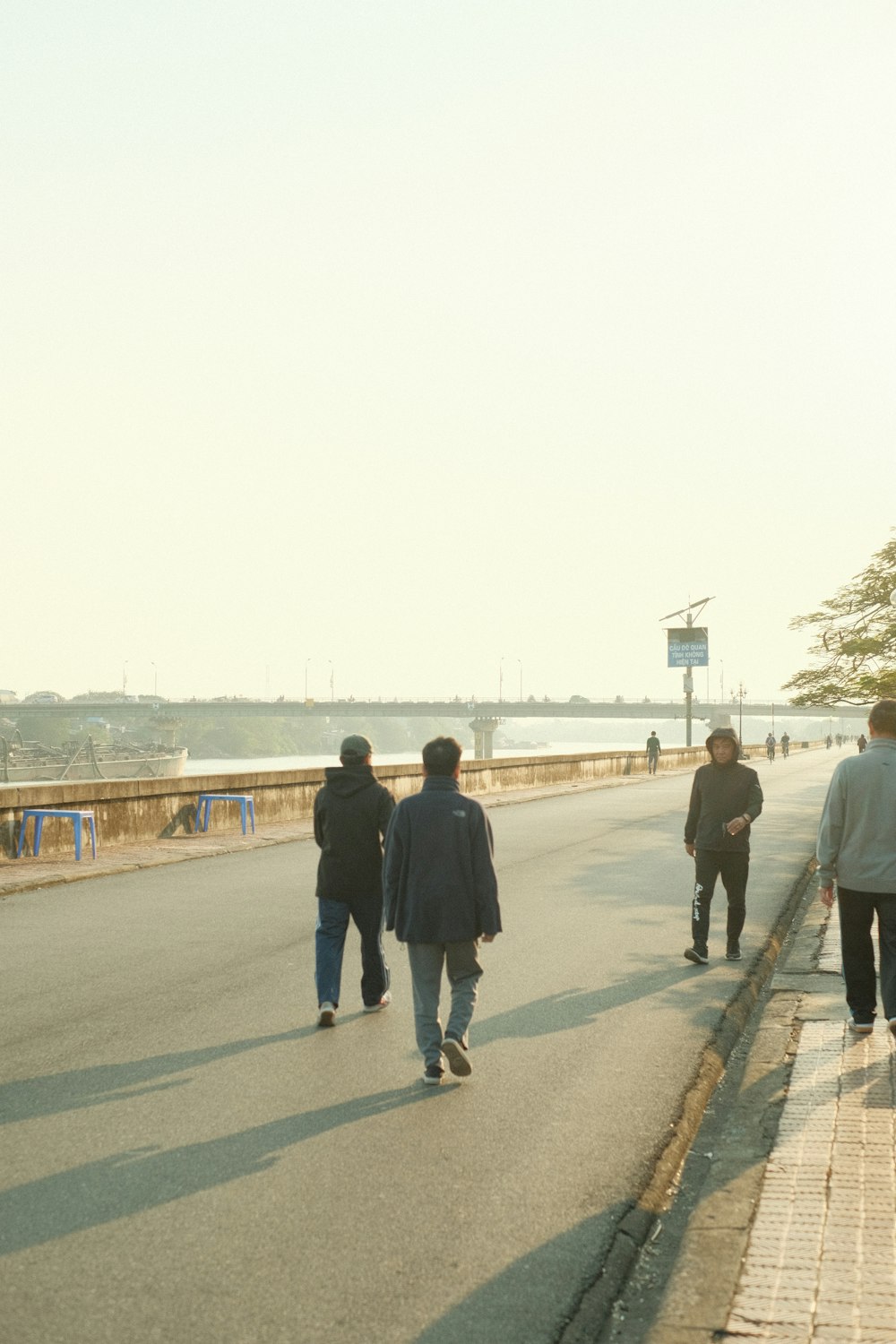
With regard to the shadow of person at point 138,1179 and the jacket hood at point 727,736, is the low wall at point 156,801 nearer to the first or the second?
the jacket hood at point 727,736

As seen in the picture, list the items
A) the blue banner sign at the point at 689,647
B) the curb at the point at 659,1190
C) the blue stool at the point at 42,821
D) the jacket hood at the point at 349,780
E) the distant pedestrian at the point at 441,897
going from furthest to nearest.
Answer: the blue banner sign at the point at 689,647
the blue stool at the point at 42,821
the jacket hood at the point at 349,780
the distant pedestrian at the point at 441,897
the curb at the point at 659,1190

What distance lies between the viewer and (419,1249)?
3.87m

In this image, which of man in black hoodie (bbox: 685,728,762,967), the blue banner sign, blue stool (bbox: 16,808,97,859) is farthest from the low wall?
the blue banner sign

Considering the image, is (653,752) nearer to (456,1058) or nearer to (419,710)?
(456,1058)

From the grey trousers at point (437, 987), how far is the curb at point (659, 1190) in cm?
109

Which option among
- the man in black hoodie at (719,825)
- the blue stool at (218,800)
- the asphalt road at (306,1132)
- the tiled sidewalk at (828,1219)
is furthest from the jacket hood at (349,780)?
the blue stool at (218,800)

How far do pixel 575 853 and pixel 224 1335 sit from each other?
14.0 metres

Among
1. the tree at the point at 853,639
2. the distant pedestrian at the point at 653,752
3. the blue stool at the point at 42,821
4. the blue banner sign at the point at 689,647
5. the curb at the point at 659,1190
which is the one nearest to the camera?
the curb at the point at 659,1190

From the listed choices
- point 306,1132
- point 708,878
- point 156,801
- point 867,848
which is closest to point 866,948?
point 867,848

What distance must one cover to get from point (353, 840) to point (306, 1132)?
2.23 meters

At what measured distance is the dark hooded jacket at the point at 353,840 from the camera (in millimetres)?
7039

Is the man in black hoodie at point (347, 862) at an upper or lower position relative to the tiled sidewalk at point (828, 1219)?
upper

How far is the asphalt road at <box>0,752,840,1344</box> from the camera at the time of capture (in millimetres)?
3561

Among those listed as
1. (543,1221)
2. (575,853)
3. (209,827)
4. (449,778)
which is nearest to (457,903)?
(449,778)
